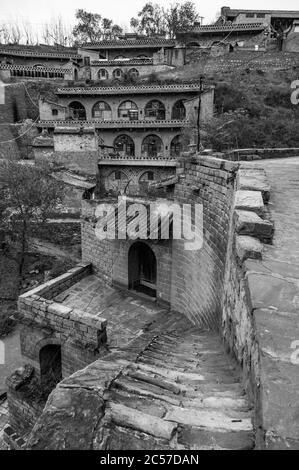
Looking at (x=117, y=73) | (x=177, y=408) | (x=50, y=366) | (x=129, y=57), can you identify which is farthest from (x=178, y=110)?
(x=177, y=408)

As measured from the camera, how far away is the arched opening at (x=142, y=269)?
10.7m

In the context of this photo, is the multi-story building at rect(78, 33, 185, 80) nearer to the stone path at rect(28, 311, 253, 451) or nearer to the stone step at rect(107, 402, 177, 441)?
the stone path at rect(28, 311, 253, 451)

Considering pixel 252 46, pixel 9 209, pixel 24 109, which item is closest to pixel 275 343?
pixel 9 209

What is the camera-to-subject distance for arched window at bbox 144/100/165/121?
114 feet

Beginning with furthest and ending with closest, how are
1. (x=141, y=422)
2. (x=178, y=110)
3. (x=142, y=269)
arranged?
(x=178, y=110) < (x=142, y=269) < (x=141, y=422)

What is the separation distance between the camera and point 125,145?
110 feet

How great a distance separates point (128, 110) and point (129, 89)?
7.00 ft

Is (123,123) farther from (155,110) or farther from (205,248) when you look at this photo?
(205,248)

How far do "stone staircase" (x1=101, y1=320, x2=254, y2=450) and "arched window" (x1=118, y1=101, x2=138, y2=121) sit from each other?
34486 millimetres

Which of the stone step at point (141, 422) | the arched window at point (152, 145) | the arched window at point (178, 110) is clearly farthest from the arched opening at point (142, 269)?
the arched window at point (178, 110)

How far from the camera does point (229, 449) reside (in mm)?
2143

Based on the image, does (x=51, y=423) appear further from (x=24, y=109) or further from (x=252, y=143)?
(x=24, y=109)

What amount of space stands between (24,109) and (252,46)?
1136 inches

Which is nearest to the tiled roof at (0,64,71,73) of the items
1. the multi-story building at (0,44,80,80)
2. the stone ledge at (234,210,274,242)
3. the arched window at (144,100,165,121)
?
the multi-story building at (0,44,80,80)
